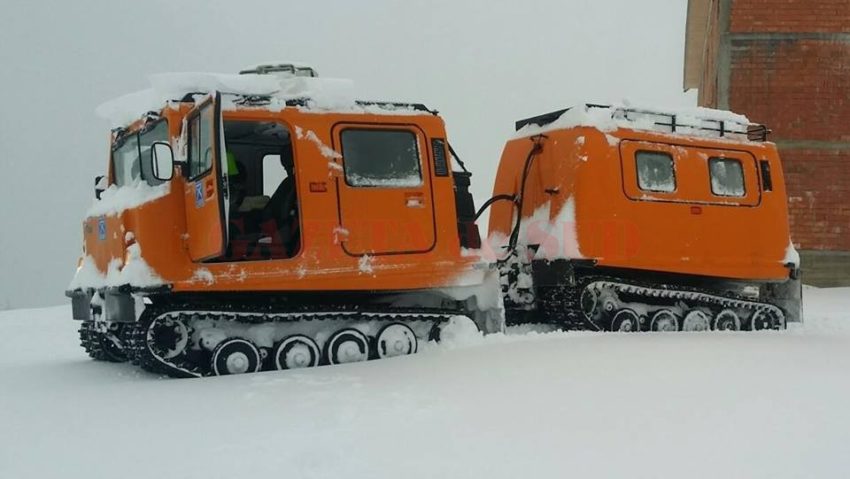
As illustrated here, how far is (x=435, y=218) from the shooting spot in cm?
761

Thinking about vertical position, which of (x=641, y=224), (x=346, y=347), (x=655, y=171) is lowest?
(x=346, y=347)

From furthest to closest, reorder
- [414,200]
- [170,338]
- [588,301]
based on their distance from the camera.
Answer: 1. [588,301]
2. [414,200]
3. [170,338]

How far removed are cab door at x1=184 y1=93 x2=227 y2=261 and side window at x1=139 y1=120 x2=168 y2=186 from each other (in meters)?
Answer: 0.48

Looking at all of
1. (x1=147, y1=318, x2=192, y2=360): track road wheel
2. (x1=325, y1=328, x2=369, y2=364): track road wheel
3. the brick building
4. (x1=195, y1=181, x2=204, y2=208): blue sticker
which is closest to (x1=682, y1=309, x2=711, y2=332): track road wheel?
(x1=325, y1=328, x2=369, y2=364): track road wheel

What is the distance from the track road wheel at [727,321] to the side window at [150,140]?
20.4ft

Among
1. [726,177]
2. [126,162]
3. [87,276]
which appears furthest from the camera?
[726,177]

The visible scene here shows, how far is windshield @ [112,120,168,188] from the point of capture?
7.32 m

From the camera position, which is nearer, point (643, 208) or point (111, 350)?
point (111, 350)

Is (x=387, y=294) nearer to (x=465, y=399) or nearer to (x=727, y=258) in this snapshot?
(x=465, y=399)

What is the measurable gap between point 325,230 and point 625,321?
371 cm

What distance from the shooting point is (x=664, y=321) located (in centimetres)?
948

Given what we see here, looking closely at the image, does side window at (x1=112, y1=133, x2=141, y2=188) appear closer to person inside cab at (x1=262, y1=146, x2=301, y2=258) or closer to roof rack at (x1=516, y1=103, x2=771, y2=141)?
person inside cab at (x1=262, y1=146, x2=301, y2=258)

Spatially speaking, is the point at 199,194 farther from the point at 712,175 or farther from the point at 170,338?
the point at 712,175

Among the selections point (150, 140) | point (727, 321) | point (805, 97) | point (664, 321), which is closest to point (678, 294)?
point (664, 321)
